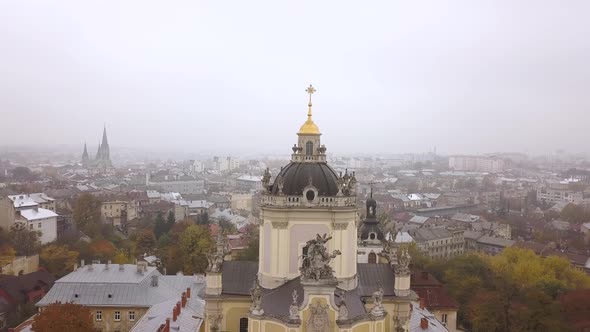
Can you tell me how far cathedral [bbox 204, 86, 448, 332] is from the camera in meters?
24.8

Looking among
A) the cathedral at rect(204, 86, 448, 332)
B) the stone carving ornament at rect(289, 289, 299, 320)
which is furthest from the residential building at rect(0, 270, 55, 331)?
A: the stone carving ornament at rect(289, 289, 299, 320)

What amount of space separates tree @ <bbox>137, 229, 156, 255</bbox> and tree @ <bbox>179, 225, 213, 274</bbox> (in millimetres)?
7259

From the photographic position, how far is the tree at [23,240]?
52.8 metres

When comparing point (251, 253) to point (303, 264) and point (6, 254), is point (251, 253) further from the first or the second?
point (303, 264)

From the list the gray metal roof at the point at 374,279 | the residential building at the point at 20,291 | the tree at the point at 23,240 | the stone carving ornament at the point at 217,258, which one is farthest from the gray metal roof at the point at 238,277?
the tree at the point at 23,240

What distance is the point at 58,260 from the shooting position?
164 feet

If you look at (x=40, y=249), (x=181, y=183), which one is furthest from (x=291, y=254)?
(x=181, y=183)

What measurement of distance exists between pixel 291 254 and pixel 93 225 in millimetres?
51120

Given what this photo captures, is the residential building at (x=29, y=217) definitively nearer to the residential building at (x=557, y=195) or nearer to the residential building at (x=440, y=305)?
the residential building at (x=440, y=305)

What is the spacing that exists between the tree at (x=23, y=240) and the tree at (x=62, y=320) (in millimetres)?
25351

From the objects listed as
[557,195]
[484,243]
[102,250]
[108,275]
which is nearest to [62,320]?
[108,275]

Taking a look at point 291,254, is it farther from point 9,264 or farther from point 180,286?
point 9,264

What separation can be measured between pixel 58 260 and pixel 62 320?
23697 millimetres

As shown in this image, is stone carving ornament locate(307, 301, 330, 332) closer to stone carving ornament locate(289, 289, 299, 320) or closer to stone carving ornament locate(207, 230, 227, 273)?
stone carving ornament locate(289, 289, 299, 320)
